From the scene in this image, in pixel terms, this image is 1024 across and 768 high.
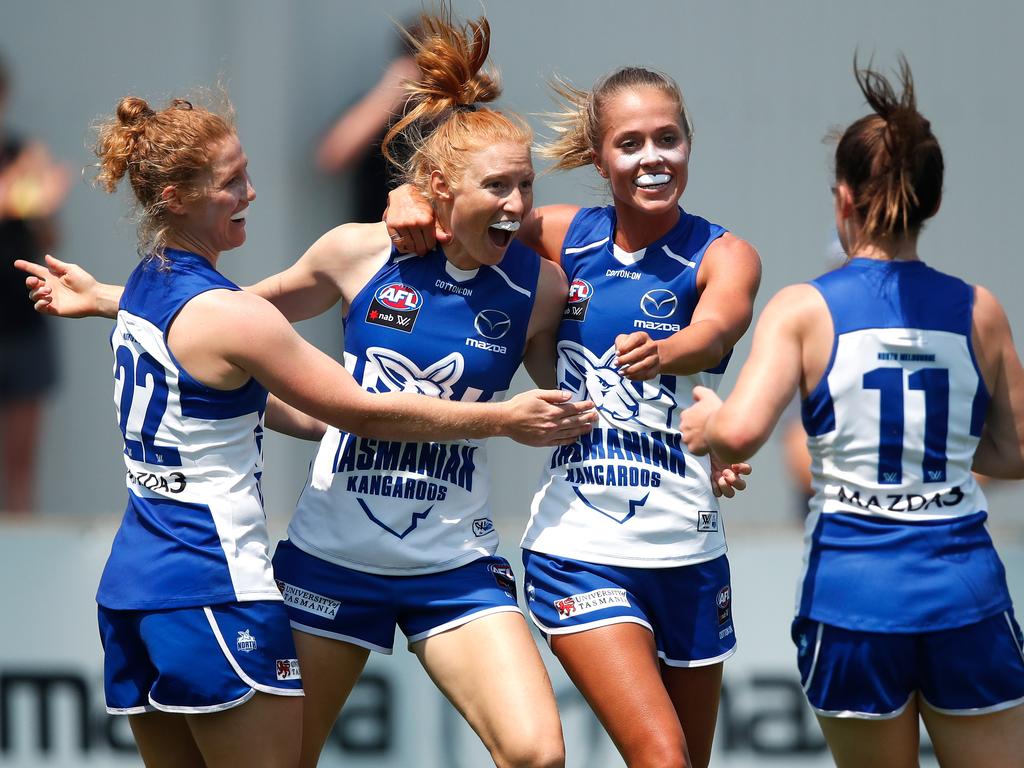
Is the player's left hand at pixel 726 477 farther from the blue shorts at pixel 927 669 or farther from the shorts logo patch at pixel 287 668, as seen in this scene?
the shorts logo patch at pixel 287 668

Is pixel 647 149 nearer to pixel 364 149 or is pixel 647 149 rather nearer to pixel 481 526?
pixel 481 526

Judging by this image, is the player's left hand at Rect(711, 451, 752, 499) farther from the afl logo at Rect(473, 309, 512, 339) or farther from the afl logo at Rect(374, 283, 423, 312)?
the afl logo at Rect(374, 283, 423, 312)

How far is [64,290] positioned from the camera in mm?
3627

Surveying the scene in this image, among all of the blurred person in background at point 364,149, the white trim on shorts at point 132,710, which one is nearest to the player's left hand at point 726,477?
the white trim on shorts at point 132,710

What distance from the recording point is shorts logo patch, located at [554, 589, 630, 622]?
3371 millimetres

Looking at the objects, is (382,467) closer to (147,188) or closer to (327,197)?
(147,188)

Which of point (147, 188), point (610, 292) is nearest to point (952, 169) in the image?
point (610, 292)

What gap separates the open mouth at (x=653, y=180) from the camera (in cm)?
340

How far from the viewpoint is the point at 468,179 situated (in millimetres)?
3375

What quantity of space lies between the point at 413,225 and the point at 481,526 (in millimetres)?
740

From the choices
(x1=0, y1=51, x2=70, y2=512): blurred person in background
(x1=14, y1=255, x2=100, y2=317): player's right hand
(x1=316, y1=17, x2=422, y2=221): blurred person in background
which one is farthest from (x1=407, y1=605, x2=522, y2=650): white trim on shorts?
(x1=0, y1=51, x2=70, y2=512): blurred person in background

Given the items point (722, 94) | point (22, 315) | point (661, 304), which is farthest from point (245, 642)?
point (722, 94)

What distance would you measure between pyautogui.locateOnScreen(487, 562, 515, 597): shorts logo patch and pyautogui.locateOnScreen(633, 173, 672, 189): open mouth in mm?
973

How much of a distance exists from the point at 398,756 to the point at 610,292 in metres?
2.61
